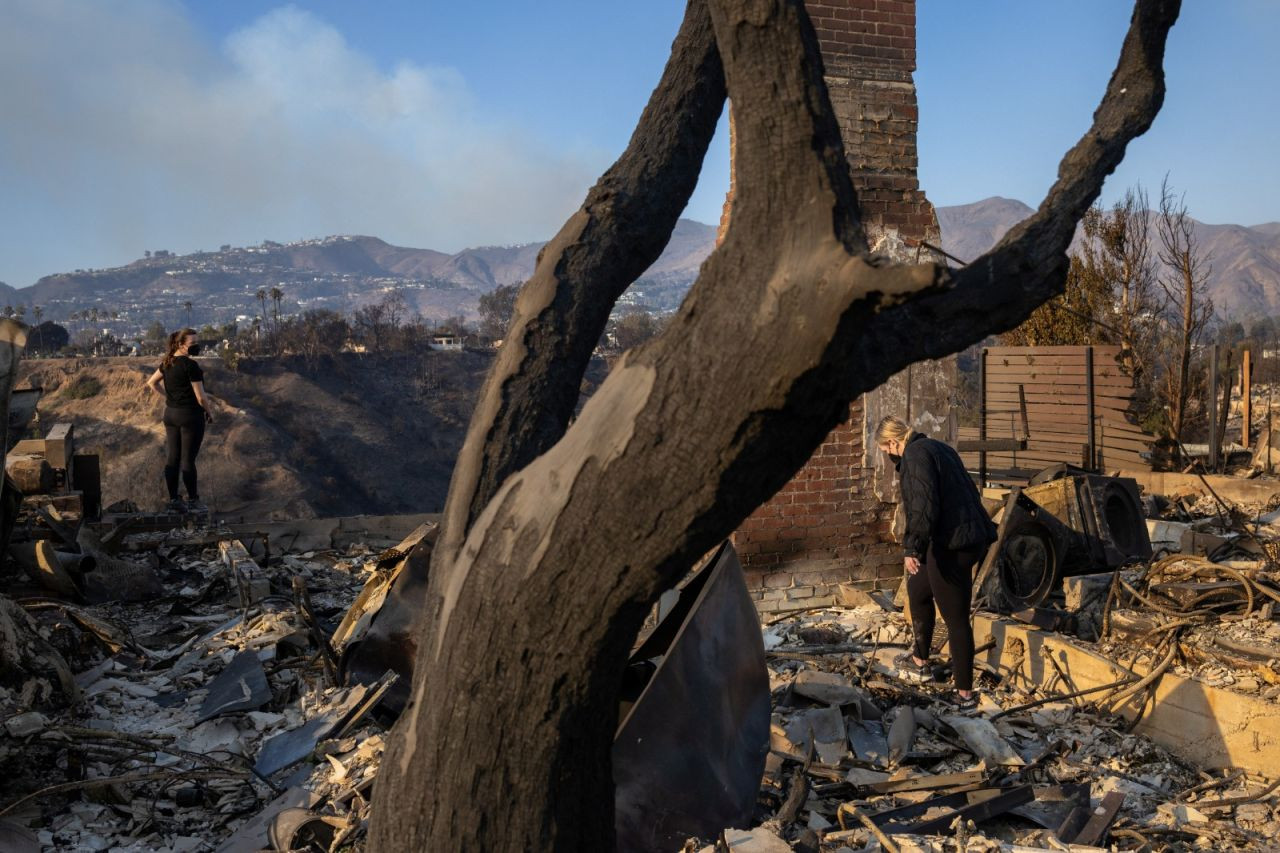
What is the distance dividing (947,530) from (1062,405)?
30.6 ft

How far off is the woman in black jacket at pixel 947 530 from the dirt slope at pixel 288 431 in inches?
844

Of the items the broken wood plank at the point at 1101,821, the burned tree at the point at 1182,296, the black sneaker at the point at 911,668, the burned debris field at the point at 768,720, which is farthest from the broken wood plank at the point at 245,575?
the burned tree at the point at 1182,296

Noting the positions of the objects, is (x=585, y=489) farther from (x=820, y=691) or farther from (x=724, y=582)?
(x=820, y=691)

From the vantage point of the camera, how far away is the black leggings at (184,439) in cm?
973

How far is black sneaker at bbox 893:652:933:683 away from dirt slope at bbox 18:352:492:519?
20.8 m

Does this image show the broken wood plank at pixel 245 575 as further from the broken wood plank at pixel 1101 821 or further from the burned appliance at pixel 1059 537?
the broken wood plank at pixel 1101 821

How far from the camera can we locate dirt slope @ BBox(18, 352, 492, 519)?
29453 millimetres

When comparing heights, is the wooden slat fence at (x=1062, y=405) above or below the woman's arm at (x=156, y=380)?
below

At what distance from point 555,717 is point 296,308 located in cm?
16835

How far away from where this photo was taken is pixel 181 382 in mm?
9633

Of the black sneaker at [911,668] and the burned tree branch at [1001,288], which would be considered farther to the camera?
the black sneaker at [911,668]

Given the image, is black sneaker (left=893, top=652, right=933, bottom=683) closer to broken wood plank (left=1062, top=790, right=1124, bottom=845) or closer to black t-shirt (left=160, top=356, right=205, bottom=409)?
broken wood plank (left=1062, top=790, right=1124, bottom=845)

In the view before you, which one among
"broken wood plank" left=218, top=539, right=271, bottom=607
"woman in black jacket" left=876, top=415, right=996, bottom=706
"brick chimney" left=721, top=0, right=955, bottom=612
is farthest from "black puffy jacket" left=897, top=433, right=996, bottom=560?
"broken wood plank" left=218, top=539, right=271, bottom=607

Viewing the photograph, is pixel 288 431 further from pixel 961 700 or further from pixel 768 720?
pixel 768 720
